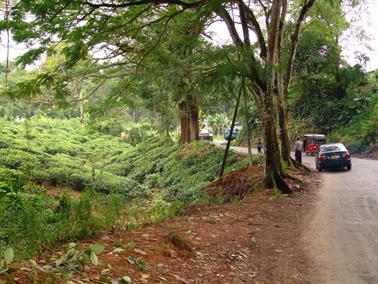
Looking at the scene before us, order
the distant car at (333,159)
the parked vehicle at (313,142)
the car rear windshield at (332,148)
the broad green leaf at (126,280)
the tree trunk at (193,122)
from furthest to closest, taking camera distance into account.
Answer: the parked vehicle at (313,142)
the tree trunk at (193,122)
the car rear windshield at (332,148)
the distant car at (333,159)
the broad green leaf at (126,280)

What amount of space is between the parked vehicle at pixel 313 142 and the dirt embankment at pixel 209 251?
77.4 ft

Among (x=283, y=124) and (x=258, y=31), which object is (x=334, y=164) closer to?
(x=283, y=124)

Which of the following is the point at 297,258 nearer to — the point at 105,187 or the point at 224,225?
the point at 224,225

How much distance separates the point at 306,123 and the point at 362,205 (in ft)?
104

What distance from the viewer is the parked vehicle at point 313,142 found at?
34.7m

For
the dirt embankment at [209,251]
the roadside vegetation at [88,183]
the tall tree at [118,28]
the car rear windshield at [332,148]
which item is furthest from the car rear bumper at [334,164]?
the dirt embankment at [209,251]

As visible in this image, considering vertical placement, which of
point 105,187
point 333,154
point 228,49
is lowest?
point 105,187

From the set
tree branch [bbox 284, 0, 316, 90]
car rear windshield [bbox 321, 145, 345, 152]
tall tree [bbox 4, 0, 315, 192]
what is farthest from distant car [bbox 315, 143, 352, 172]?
tall tree [bbox 4, 0, 315, 192]

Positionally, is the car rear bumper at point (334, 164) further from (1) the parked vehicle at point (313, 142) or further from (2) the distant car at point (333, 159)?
(1) the parked vehicle at point (313, 142)

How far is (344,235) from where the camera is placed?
9.91 meters

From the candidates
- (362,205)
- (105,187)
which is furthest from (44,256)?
(105,187)

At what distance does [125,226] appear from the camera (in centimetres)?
820

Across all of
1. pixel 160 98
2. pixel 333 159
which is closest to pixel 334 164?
pixel 333 159

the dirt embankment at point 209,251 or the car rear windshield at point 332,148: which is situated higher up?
the car rear windshield at point 332,148
